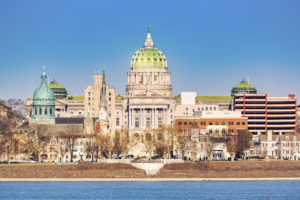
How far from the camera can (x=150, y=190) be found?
185 m

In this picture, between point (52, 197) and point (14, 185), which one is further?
point (14, 185)

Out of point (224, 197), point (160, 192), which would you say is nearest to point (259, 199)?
point (224, 197)

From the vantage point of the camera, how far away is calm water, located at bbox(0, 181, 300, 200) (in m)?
175

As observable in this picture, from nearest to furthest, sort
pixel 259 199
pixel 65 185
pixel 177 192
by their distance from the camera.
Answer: pixel 259 199
pixel 177 192
pixel 65 185

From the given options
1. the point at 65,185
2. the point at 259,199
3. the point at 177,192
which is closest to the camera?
the point at 259,199

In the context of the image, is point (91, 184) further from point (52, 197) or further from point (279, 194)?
point (279, 194)

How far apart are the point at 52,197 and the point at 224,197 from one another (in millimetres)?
26110

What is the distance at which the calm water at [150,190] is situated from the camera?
6880 inches

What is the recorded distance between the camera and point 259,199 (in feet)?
557

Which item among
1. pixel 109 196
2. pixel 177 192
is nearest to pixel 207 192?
pixel 177 192

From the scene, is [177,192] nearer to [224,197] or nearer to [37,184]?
[224,197]

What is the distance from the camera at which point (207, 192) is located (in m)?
182

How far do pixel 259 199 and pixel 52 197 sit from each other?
31.3 metres

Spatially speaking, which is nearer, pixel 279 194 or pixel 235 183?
pixel 279 194
